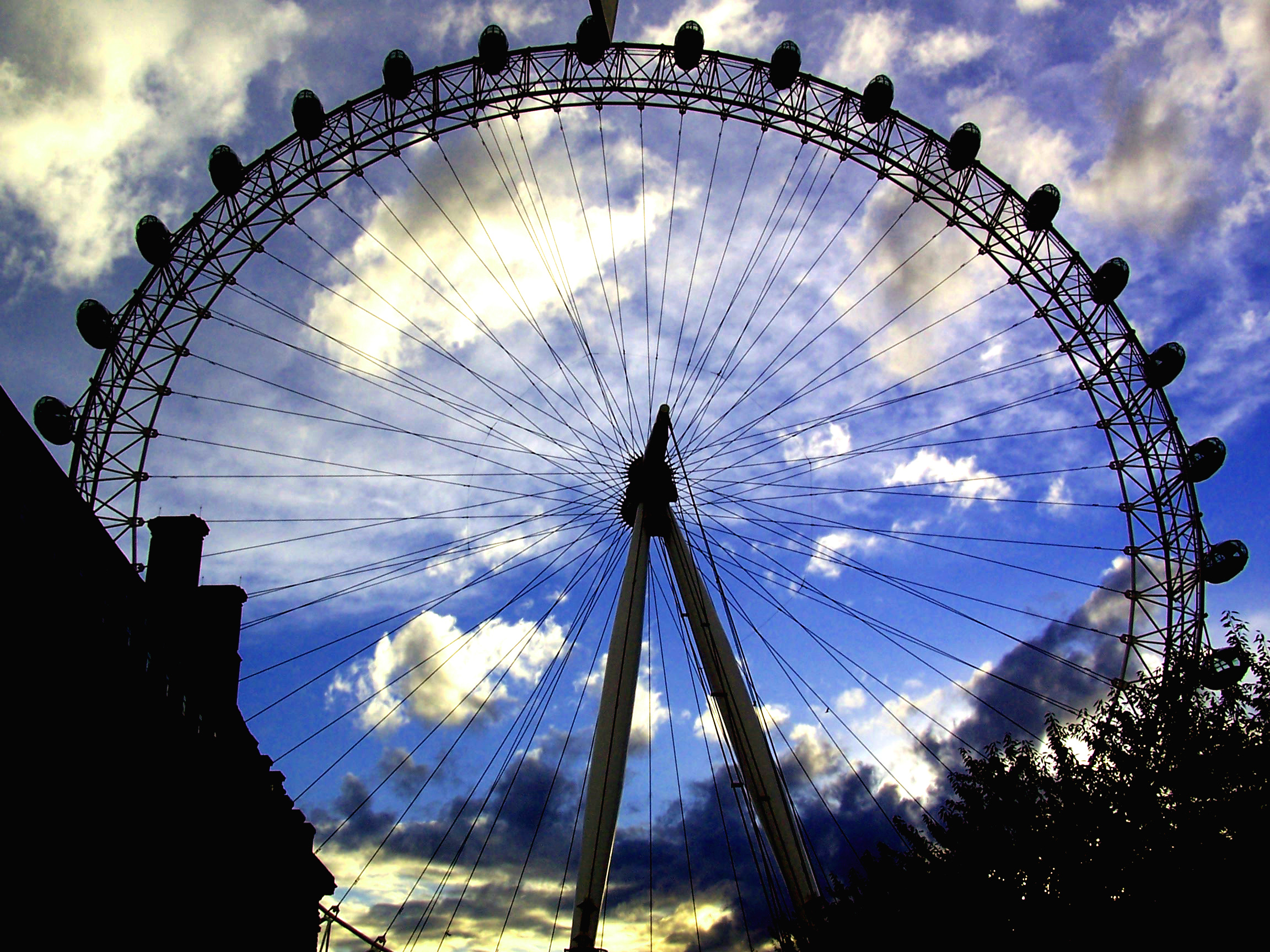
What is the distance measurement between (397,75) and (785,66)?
11861 mm

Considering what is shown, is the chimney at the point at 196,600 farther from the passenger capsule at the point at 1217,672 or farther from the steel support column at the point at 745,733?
the passenger capsule at the point at 1217,672

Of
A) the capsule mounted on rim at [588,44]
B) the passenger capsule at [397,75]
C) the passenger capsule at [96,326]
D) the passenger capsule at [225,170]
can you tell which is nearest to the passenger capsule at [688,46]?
the capsule mounted on rim at [588,44]

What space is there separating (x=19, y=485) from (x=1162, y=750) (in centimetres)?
1676

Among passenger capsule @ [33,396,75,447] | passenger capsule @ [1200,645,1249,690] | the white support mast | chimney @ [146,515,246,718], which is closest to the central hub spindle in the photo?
the white support mast

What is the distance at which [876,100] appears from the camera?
1158 inches

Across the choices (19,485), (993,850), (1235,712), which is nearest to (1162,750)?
(1235,712)

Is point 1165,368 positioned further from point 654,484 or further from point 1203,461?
point 654,484

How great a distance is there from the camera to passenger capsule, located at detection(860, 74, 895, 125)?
96.5 feet

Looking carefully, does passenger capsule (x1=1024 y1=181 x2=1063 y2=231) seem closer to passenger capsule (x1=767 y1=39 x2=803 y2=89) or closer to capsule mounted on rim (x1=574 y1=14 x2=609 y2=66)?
passenger capsule (x1=767 y1=39 x2=803 y2=89)

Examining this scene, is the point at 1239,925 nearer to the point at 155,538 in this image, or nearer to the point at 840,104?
the point at 155,538

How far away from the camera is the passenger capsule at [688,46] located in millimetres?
28500

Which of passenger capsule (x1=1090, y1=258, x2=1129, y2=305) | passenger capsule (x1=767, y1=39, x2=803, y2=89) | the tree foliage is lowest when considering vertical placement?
the tree foliage

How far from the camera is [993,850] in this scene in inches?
606

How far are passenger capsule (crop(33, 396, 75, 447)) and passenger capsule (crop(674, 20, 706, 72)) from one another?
2065 centimetres
